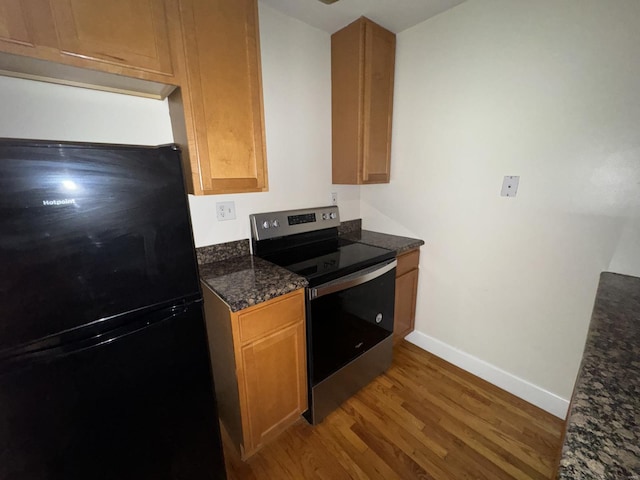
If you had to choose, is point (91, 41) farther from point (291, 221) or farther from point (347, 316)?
point (347, 316)

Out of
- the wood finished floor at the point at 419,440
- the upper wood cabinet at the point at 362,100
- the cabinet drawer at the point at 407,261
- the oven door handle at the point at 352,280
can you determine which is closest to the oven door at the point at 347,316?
the oven door handle at the point at 352,280

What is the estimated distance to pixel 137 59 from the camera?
0.99 metres

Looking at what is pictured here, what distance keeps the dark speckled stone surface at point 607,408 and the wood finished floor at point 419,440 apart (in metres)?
1.00

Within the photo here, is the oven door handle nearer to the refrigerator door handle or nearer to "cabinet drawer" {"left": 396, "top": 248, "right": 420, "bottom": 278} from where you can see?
"cabinet drawer" {"left": 396, "top": 248, "right": 420, "bottom": 278}

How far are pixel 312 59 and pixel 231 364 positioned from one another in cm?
196

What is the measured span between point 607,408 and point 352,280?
1.03m

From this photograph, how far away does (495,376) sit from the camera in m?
1.80

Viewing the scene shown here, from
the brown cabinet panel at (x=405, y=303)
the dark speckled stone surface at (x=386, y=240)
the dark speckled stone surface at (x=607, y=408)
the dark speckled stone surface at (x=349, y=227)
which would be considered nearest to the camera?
the dark speckled stone surface at (x=607, y=408)

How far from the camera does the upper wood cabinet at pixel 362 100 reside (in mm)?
1734

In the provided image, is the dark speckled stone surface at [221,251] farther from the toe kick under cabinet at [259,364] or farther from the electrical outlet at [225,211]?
the toe kick under cabinet at [259,364]

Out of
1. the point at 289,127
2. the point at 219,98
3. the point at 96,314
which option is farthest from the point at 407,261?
the point at 96,314

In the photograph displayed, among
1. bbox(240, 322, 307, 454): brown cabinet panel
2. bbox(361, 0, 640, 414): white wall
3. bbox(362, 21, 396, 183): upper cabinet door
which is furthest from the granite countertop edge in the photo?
bbox(362, 21, 396, 183): upper cabinet door

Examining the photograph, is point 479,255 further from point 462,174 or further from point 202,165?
point 202,165

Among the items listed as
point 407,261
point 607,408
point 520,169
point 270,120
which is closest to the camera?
point 607,408
